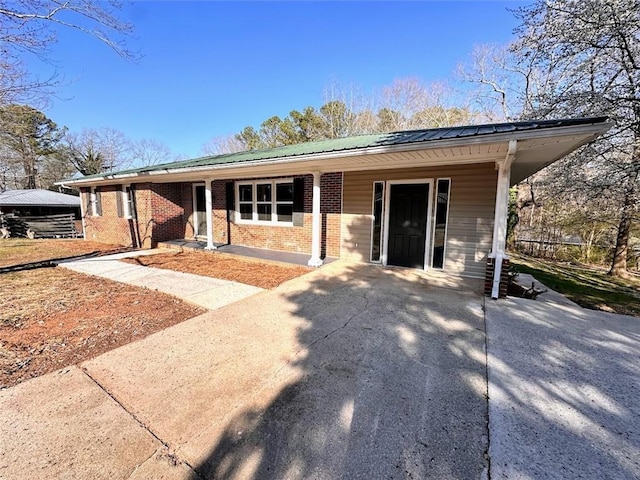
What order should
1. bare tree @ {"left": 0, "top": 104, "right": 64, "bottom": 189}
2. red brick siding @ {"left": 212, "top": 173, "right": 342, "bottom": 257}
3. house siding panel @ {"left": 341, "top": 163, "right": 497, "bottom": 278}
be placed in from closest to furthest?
house siding panel @ {"left": 341, "top": 163, "right": 497, "bottom": 278}, red brick siding @ {"left": 212, "top": 173, "right": 342, "bottom": 257}, bare tree @ {"left": 0, "top": 104, "right": 64, "bottom": 189}

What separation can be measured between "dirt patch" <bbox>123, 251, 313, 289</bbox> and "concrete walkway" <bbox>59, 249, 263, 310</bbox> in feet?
0.93

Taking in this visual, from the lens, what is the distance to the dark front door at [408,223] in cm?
642

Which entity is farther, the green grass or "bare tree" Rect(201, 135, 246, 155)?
"bare tree" Rect(201, 135, 246, 155)

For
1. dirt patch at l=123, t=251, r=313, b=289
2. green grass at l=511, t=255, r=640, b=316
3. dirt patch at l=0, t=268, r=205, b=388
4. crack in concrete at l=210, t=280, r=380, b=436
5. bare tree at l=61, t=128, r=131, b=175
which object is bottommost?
green grass at l=511, t=255, r=640, b=316

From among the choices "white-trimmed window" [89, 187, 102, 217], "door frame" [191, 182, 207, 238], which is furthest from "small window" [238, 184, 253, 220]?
"white-trimmed window" [89, 187, 102, 217]

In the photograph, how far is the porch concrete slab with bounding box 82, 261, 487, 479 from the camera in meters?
1.76

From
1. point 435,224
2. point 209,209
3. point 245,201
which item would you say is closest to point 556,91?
point 435,224

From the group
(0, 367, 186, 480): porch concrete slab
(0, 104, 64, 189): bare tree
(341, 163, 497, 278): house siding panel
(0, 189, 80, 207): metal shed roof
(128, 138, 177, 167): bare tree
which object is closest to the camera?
(0, 367, 186, 480): porch concrete slab

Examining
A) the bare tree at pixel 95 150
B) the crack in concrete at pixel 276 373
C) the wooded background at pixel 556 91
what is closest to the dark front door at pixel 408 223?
the crack in concrete at pixel 276 373

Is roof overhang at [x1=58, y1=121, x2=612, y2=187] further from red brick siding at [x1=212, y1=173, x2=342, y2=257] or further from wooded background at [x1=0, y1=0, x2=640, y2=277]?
wooded background at [x1=0, y1=0, x2=640, y2=277]

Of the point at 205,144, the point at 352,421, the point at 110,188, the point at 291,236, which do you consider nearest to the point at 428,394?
the point at 352,421

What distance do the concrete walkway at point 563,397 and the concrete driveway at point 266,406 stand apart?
16 centimetres

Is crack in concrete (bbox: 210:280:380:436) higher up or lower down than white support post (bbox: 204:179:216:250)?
lower down

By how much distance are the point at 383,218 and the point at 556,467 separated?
18.1 ft
